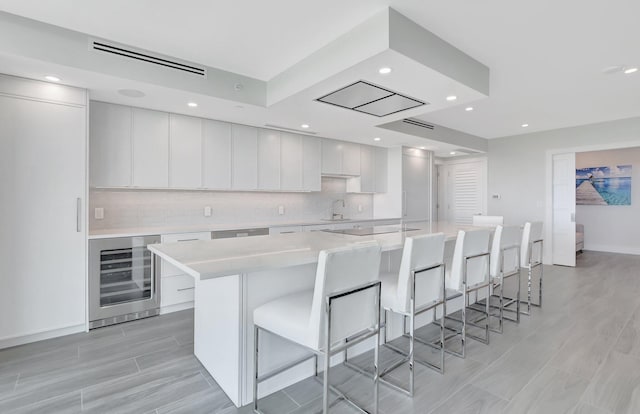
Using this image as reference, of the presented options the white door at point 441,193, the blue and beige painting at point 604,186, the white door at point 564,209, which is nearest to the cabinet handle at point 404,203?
the white door at point 441,193

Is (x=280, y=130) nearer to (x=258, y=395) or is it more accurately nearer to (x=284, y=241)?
(x=284, y=241)

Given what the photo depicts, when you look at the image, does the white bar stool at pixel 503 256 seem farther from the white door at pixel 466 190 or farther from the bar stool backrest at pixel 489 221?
the white door at pixel 466 190

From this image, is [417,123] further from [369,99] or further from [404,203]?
[369,99]

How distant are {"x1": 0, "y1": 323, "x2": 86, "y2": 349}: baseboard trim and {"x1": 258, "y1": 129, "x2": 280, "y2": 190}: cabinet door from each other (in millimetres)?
2527

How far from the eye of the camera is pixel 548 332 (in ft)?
9.68

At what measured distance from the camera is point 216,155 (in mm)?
4121

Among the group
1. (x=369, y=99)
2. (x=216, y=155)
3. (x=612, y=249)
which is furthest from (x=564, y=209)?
(x=216, y=155)

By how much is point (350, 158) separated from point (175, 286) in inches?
136

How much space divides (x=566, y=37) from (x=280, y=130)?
10.9 ft

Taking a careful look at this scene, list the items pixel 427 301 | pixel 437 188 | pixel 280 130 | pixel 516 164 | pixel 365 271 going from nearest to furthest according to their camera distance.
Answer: pixel 365 271 < pixel 427 301 < pixel 280 130 < pixel 516 164 < pixel 437 188

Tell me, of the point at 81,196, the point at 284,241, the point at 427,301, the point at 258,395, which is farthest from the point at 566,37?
the point at 81,196

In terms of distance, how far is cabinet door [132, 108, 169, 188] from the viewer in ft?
11.6

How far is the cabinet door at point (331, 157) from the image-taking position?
5.30m

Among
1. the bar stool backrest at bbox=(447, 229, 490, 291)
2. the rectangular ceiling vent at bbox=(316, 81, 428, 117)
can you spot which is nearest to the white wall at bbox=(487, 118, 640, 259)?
the rectangular ceiling vent at bbox=(316, 81, 428, 117)
